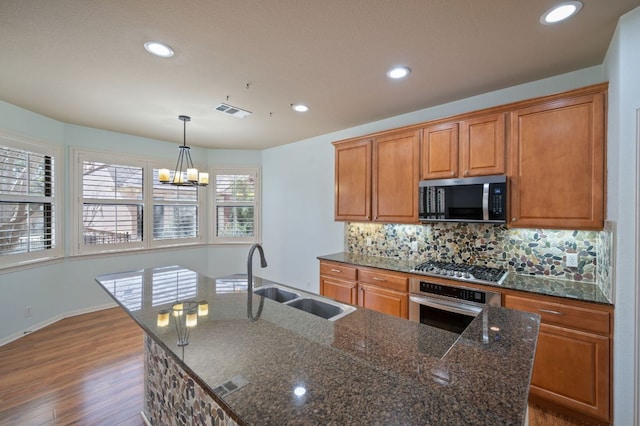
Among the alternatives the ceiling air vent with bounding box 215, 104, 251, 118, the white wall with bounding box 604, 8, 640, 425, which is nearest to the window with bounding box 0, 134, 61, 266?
the ceiling air vent with bounding box 215, 104, 251, 118

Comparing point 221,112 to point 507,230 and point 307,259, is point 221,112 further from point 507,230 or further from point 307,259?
point 507,230

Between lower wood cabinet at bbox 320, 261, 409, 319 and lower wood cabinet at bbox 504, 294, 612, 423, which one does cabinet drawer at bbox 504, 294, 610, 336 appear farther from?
lower wood cabinet at bbox 320, 261, 409, 319

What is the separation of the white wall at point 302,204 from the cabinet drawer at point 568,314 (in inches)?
82.4

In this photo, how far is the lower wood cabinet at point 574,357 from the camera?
189 cm

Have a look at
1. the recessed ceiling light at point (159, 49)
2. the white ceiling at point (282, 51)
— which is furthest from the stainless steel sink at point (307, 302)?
the recessed ceiling light at point (159, 49)

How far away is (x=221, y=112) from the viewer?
3408 mm

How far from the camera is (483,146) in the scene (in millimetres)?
2607

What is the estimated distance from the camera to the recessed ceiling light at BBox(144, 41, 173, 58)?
2.03m

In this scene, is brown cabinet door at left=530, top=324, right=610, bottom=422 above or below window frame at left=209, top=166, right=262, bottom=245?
below

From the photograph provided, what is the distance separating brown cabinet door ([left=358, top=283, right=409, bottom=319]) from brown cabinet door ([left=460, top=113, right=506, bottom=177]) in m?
1.34

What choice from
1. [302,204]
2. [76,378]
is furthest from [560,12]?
[76,378]

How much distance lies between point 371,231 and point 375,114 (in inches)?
57.6


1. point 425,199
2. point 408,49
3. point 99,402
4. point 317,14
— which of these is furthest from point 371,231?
point 99,402

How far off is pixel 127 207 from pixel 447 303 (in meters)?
4.72
